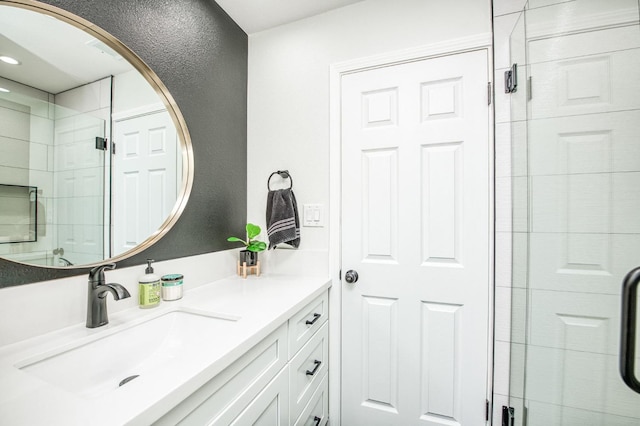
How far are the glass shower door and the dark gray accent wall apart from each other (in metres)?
1.51

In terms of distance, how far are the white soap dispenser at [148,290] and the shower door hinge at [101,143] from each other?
1.58 ft

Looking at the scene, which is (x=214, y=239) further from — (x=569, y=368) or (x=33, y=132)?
(x=569, y=368)

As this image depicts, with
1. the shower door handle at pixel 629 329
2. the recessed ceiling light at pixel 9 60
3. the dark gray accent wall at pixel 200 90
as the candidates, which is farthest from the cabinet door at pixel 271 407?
the recessed ceiling light at pixel 9 60

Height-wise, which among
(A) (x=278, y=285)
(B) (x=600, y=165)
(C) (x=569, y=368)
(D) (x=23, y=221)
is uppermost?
(B) (x=600, y=165)

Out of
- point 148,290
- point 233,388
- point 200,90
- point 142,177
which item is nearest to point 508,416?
point 233,388

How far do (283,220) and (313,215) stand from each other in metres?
0.18

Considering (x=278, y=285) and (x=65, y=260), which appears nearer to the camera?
(x=65, y=260)

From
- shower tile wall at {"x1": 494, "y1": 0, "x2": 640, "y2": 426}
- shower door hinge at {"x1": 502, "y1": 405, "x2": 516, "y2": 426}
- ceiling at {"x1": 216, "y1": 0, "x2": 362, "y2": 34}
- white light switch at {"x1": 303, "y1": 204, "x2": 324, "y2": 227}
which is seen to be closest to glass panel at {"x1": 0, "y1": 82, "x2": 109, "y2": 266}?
white light switch at {"x1": 303, "y1": 204, "x2": 324, "y2": 227}

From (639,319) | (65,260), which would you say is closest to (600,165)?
(639,319)

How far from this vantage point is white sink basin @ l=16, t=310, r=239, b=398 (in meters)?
0.72

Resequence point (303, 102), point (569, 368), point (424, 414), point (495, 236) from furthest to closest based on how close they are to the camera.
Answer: point (303, 102), point (424, 414), point (495, 236), point (569, 368)

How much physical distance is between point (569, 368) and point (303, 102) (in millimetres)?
1733

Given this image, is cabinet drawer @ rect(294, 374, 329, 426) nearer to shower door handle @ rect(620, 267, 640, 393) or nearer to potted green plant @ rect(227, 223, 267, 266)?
potted green plant @ rect(227, 223, 267, 266)

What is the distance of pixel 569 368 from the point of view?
3.16ft
